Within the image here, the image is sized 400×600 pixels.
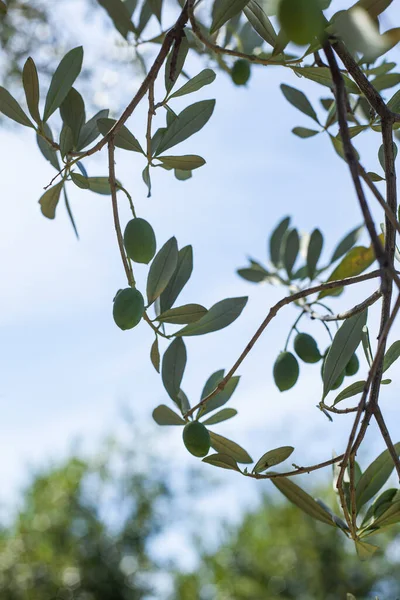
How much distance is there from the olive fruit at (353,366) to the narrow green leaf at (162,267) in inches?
9.7

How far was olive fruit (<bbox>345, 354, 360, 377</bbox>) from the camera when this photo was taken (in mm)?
738

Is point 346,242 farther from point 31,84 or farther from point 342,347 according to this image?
point 31,84

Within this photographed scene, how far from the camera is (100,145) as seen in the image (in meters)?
0.55

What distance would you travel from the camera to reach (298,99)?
0.84m

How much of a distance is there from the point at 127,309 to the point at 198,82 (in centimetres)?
21

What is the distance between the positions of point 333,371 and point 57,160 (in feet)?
1.21

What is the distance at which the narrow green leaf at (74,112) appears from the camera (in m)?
0.65

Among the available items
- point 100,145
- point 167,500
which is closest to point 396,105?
point 100,145

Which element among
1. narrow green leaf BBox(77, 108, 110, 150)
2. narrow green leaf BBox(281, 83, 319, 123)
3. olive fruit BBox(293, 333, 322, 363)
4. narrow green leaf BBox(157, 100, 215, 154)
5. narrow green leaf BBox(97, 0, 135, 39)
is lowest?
olive fruit BBox(293, 333, 322, 363)

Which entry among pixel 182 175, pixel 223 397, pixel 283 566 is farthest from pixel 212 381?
pixel 283 566

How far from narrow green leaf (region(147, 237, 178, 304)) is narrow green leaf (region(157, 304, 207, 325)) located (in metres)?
0.02

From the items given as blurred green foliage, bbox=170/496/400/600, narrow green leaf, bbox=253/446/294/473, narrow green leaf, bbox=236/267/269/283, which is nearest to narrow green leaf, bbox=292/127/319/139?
narrow green leaf, bbox=236/267/269/283

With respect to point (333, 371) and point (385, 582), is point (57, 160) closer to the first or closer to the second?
point (333, 371)

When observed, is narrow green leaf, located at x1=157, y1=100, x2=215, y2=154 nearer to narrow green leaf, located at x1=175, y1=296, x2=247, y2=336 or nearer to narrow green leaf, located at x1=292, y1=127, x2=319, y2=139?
narrow green leaf, located at x1=175, y1=296, x2=247, y2=336
